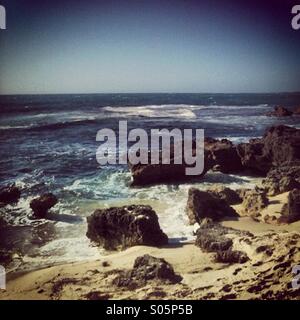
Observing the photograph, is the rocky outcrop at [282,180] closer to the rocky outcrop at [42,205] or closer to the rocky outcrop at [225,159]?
the rocky outcrop at [225,159]

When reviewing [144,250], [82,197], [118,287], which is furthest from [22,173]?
[118,287]

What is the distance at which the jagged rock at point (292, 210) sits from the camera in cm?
718

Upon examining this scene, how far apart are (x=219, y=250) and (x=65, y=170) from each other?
768 cm

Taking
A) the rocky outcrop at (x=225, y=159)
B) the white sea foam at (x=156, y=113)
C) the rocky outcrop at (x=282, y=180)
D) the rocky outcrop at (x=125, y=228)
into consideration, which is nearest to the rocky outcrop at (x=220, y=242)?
the rocky outcrop at (x=125, y=228)

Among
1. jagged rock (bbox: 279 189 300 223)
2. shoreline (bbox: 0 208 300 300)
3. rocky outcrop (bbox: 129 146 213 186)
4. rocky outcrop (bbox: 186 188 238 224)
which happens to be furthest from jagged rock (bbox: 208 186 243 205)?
rocky outcrop (bbox: 129 146 213 186)

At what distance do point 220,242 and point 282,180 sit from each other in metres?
3.99

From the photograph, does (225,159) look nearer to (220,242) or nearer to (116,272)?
(220,242)

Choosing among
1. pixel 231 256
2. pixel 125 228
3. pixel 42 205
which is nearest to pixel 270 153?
pixel 125 228

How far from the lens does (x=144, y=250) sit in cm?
646

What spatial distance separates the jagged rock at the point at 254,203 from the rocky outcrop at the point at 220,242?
1.47 meters

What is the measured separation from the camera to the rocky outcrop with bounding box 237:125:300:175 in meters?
11.8

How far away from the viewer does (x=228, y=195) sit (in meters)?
8.77
